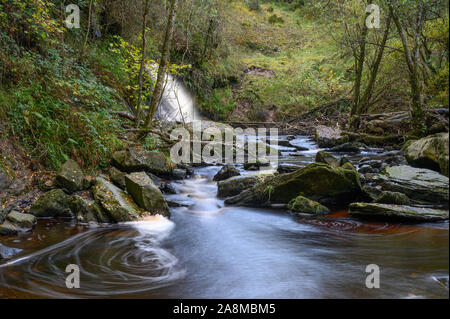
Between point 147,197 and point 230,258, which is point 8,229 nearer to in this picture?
point 147,197

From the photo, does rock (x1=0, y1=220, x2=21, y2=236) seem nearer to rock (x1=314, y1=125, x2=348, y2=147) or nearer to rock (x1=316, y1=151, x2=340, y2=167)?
rock (x1=316, y1=151, x2=340, y2=167)

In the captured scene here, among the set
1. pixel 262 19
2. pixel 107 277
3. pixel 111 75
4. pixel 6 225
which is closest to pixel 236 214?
pixel 107 277

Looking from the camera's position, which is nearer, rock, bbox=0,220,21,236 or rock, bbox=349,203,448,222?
rock, bbox=349,203,448,222

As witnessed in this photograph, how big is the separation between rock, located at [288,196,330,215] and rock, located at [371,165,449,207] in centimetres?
106

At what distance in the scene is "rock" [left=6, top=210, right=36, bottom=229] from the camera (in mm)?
4309

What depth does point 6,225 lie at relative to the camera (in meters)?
4.17

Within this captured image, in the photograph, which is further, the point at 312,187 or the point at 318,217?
the point at 312,187

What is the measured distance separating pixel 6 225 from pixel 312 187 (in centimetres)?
514

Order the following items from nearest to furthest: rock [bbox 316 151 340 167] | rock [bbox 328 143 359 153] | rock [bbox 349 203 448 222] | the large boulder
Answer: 1. rock [bbox 349 203 448 222]
2. the large boulder
3. rock [bbox 316 151 340 167]
4. rock [bbox 328 143 359 153]

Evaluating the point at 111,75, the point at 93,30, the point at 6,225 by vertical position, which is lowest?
the point at 6,225

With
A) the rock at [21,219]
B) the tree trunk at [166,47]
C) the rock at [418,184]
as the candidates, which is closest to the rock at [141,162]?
the tree trunk at [166,47]

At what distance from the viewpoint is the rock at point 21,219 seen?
431cm

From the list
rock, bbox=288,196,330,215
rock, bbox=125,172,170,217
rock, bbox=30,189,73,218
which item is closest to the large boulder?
rock, bbox=288,196,330,215
